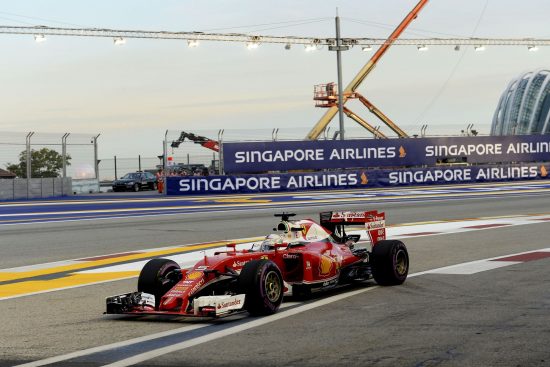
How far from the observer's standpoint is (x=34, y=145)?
36.0 metres

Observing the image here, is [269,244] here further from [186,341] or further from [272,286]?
[186,341]

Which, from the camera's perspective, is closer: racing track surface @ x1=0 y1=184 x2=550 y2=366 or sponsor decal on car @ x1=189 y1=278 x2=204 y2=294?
racing track surface @ x1=0 y1=184 x2=550 y2=366

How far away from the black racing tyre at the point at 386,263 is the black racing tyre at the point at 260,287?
2013 millimetres

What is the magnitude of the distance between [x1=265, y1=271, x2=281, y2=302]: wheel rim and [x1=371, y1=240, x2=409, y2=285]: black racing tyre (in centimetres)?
197

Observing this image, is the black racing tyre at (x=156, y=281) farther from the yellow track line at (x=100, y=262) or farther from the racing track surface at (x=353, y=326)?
the yellow track line at (x=100, y=262)

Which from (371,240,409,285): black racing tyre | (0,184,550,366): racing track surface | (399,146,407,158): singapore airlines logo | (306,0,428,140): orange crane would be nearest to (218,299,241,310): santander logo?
(0,184,550,366): racing track surface

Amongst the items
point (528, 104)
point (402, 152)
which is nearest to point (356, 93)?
point (402, 152)

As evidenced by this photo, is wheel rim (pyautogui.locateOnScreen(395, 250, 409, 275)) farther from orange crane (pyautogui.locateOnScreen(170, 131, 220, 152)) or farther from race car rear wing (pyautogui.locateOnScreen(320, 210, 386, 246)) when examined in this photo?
orange crane (pyautogui.locateOnScreen(170, 131, 220, 152))

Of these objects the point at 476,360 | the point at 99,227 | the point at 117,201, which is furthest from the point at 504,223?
the point at 117,201

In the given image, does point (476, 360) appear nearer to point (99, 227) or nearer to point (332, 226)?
point (332, 226)

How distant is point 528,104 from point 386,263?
115736mm

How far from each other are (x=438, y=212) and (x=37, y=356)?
19.4m

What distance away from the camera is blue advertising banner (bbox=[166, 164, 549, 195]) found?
37938 mm

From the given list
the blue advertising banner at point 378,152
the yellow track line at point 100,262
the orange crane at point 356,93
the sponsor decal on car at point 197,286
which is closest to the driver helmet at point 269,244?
the sponsor decal on car at point 197,286
